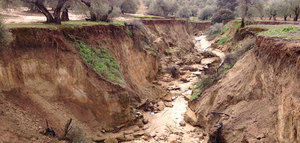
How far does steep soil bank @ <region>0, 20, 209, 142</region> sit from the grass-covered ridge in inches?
16.4

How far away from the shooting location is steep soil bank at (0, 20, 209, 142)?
9430 mm

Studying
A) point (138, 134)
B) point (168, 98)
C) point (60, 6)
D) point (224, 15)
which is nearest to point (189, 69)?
point (168, 98)

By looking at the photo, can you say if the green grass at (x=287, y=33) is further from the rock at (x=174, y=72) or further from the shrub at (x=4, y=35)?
the shrub at (x=4, y=35)

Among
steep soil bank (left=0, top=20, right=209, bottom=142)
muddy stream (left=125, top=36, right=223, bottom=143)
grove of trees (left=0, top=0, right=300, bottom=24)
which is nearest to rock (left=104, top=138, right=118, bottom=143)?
steep soil bank (left=0, top=20, right=209, bottom=142)

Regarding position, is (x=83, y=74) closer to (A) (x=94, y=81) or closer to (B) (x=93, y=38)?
(A) (x=94, y=81)

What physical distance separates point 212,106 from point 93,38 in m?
10.8

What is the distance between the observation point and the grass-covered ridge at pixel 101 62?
12.8 meters

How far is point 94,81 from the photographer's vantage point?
12.4m

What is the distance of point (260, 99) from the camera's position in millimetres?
9625

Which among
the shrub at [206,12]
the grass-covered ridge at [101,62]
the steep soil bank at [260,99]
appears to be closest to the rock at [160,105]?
the steep soil bank at [260,99]

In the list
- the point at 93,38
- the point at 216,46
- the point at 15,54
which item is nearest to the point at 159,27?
the point at 216,46

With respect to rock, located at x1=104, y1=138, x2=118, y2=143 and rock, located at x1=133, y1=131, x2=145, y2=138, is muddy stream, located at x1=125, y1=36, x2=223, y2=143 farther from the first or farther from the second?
rock, located at x1=104, y1=138, x2=118, y2=143

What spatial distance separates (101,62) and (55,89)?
149 inches

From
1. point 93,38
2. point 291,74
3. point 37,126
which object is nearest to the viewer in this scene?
point 291,74
